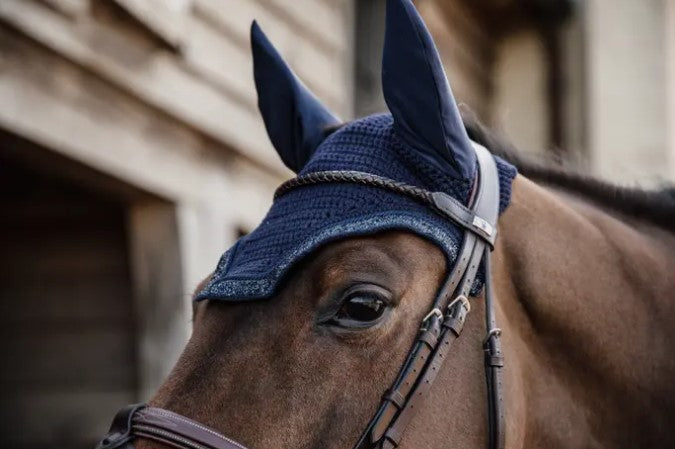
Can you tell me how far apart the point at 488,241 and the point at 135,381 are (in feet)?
8.57

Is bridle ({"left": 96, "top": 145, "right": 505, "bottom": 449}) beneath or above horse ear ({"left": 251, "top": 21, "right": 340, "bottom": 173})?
beneath

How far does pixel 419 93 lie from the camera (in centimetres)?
162

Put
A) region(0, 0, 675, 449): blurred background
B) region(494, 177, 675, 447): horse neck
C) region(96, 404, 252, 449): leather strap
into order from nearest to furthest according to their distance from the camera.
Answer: region(96, 404, 252, 449): leather strap < region(494, 177, 675, 447): horse neck < region(0, 0, 675, 449): blurred background

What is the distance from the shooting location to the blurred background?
3.07 m

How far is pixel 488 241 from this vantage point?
5.50ft

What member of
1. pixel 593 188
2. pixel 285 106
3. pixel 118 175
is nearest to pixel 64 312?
pixel 118 175

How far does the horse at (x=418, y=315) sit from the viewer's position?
4.91 feet

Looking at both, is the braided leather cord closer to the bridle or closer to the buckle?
the bridle

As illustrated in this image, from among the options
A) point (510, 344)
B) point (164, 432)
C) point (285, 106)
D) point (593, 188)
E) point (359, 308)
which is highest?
point (593, 188)

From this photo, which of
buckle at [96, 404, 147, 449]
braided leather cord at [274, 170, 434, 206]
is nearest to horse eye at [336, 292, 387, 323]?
braided leather cord at [274, 170, 434, 206]

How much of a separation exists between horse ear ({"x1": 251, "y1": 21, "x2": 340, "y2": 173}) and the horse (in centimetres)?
3

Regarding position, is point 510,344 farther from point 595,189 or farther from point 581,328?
point 595,189

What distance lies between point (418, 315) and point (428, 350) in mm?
65

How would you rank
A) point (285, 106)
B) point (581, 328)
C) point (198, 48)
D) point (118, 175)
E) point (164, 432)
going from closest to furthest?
1. point (164, 432)
2. point (581, 328)
3. point (285, 106)
4. point (118, 175)
5. point (198, 48)
